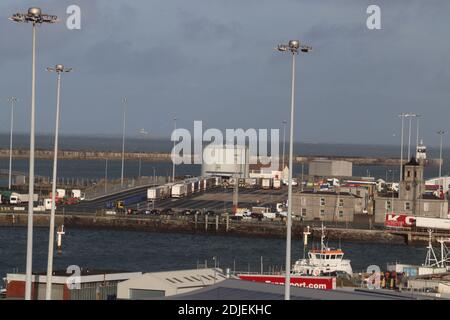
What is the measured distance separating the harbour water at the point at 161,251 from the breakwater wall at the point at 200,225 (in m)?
0.98

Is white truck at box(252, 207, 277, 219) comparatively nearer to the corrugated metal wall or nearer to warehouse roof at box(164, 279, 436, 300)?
the corrugated metal wall

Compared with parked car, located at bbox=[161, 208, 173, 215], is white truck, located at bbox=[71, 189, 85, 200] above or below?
above

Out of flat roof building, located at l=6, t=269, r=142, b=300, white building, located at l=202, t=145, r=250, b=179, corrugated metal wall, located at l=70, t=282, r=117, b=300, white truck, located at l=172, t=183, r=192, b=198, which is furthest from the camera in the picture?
white building, located at l=202, t=145, r=250, b=179

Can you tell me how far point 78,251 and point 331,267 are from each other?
1479 centimetres

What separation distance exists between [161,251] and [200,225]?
9.50 m

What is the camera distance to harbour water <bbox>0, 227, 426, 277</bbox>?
44.9 meters

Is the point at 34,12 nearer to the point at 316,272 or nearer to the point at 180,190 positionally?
the point at 316,272

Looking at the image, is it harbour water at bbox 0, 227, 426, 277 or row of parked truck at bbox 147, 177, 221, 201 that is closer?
harbour water at bbox 0, 227, 426, 277

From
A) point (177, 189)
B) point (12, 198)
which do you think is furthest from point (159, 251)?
point (177, 189)

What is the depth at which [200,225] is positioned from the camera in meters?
60.4

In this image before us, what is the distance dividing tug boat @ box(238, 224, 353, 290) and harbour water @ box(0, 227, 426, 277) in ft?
14.5

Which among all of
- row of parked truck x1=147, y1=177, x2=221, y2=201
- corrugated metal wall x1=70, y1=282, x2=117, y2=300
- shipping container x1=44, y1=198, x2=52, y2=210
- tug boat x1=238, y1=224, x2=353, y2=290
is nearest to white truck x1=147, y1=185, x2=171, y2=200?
row of parked truck x1=147, y1=177, x2=221, y2=201

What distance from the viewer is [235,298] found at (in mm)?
19797

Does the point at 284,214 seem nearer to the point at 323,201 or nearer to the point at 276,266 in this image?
the point at 323,201
